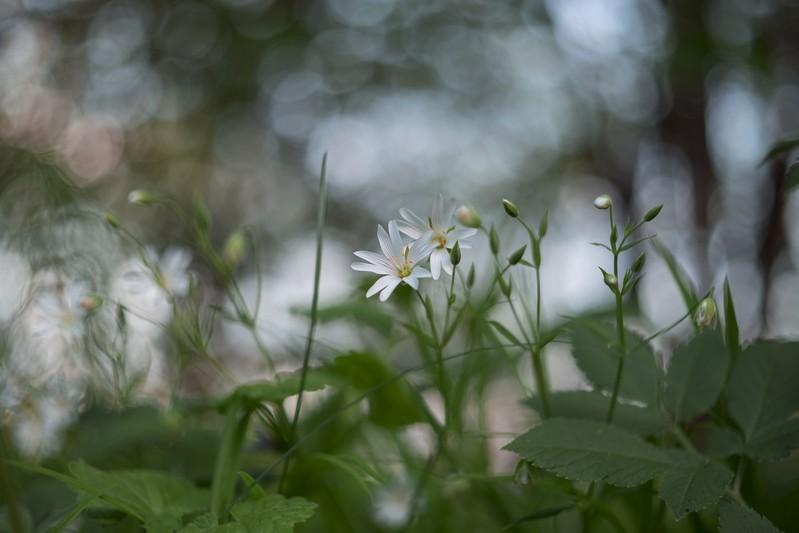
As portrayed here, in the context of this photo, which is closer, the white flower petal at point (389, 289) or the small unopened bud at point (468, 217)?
the white flower petal at point (389, 289)

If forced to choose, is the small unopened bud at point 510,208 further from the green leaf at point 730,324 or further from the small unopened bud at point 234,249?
the small unopened bud at point 234,249

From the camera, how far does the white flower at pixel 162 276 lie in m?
0.88

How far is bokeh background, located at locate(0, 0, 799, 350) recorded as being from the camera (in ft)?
9.49

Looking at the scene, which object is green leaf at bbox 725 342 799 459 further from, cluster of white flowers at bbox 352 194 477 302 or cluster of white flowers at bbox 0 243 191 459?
cluster of white flowers at bbox 0 243 191 459

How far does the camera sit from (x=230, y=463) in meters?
0.70

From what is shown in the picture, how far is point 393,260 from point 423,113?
5201 mm

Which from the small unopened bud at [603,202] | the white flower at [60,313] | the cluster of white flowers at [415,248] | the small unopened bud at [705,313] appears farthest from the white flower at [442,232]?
the white flower at [60,313]

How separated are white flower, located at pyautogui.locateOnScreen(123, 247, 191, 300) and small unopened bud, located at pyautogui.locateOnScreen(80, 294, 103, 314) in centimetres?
7

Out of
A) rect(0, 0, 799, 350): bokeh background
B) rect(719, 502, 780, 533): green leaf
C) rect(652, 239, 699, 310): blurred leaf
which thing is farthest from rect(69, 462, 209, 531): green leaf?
rect(0, 0, 799, 350): bokeh background

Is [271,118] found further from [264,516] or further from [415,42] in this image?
[264,516]

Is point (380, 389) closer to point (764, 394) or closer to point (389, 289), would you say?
point (389, 289)

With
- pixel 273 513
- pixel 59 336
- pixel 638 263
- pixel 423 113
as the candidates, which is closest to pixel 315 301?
pixel 273 513

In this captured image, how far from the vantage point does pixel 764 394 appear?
0.63m

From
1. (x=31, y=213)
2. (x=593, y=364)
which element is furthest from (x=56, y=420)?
(x=593, y=364)
